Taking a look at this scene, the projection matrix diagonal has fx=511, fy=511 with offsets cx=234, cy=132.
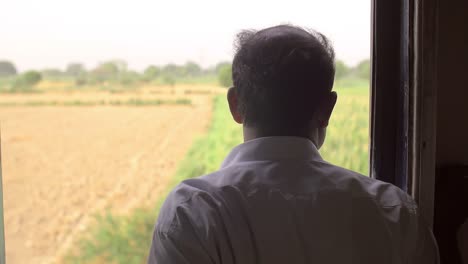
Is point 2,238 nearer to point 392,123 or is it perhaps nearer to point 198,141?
point 198,141

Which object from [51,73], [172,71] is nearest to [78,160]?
[51,73]

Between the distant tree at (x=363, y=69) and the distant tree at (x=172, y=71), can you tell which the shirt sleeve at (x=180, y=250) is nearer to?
the distant tree at (x=172, y=71)

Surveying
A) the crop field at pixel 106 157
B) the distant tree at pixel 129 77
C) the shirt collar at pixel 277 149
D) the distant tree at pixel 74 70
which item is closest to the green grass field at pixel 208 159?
the crop field at pixel 106 157

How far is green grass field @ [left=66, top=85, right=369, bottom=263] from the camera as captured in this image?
1312 mm

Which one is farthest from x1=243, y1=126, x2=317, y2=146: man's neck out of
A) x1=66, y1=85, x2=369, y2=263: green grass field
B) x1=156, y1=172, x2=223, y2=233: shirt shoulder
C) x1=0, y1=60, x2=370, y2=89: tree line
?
x1=66, y1=85, x2=369, y2=263: green grass field

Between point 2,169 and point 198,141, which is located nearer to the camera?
point 2,169

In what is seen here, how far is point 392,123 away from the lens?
134 cm

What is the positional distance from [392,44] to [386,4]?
102mm

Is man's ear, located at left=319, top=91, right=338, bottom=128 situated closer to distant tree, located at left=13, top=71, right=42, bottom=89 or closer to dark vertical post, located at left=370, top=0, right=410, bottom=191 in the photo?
dark vertical post, located at left=370, top=0, right=410, bottom=191

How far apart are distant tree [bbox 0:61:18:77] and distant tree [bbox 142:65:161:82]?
A: 310 millimetres

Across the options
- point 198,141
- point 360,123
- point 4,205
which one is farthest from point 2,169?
point 360,123

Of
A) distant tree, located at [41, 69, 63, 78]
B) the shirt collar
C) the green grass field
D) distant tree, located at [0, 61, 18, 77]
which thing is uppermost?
distant tree, located at [0, 61, 18, 77]

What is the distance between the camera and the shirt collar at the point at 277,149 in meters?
0.87

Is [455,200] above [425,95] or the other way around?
the other way around
